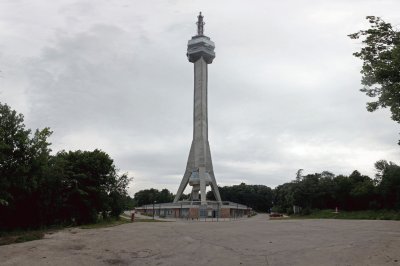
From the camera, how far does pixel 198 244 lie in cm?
1966

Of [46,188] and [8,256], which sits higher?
[46,188]

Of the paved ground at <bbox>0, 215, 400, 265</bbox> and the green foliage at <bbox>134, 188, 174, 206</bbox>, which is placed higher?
the green foliage at <bbox>134, 188, 174, 206</bbox>

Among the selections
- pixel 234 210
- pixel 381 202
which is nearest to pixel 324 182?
pixel 381 202

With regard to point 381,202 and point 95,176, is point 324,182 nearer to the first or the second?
point 381,202

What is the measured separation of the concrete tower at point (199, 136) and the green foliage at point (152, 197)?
40.5 m

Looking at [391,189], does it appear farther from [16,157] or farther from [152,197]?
[152,197]

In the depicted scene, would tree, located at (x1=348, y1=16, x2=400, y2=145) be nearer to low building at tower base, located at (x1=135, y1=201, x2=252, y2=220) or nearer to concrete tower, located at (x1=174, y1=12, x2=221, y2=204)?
low building at tower base, located at (x1=135, y1=201, x2=252, y2=220)

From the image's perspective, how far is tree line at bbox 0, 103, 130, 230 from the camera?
26.4m

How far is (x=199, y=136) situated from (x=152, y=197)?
49572 millimetres

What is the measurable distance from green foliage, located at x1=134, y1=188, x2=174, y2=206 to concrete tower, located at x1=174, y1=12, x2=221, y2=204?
133ft

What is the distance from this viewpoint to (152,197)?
141 m

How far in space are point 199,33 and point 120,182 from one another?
7143 centimetres

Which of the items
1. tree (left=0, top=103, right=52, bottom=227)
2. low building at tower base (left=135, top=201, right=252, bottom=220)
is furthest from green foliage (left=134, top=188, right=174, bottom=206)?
tree (left=0, top=103, right=52, bottom=227)

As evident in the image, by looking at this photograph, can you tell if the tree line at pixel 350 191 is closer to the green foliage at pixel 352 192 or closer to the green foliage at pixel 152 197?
the green foliage at pixel 352 192
